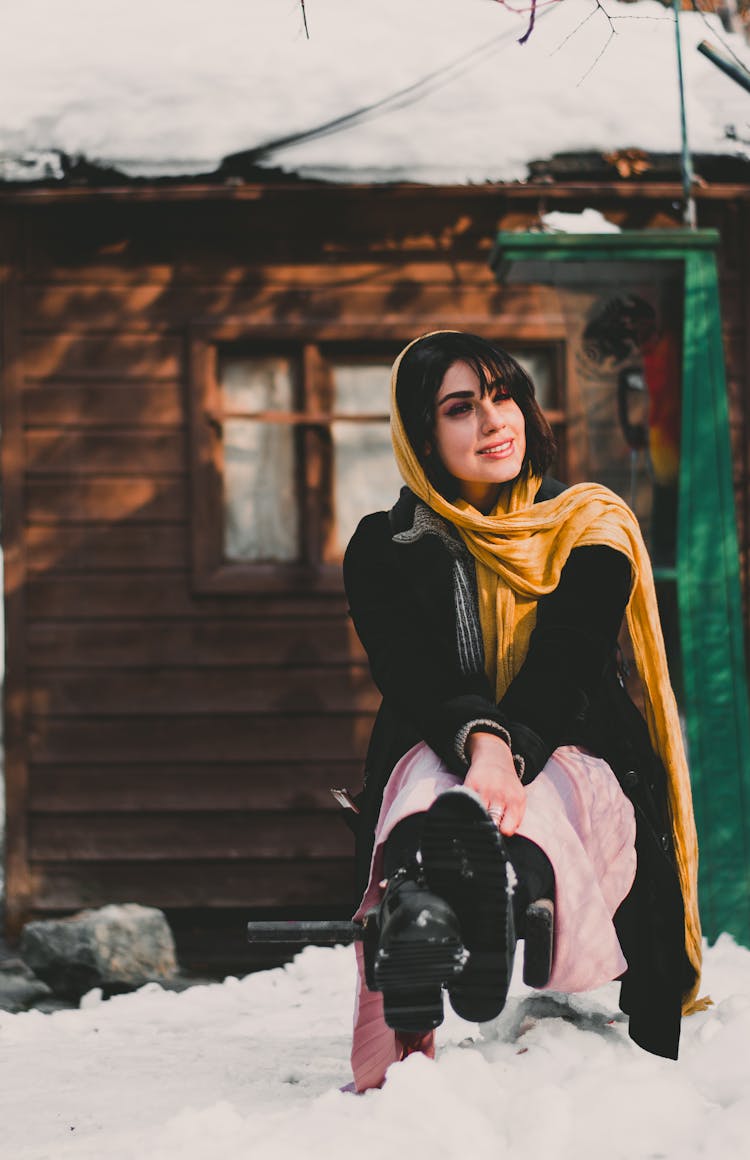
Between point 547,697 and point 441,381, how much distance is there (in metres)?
0.73

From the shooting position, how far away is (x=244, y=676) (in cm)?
629

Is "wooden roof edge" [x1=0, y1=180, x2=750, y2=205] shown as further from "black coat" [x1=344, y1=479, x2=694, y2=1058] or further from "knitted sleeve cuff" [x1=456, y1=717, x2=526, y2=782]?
"knitted sleeve cuff" [x1=456, y1=717, x2=526, y2=782]

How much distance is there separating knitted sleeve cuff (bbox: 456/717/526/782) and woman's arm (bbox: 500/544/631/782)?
0.05 ft

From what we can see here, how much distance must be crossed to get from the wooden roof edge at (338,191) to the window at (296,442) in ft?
2.48

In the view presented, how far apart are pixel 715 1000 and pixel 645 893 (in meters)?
1.10

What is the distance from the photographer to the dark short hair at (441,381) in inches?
102

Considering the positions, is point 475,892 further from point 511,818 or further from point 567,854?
point 567,854

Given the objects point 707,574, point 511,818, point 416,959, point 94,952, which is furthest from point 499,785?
point 707,574

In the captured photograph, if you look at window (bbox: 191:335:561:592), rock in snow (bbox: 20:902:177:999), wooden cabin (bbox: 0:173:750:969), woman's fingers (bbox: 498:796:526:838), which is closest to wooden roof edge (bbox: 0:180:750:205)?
wooden cabin (bbox: 0:173:750:969)

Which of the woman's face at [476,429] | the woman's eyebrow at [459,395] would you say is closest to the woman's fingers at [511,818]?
the woman's face at [476,429]

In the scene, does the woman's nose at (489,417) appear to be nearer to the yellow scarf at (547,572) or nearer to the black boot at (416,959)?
the yellow scarf at (547,572)

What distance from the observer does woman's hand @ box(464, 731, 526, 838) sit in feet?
6.98

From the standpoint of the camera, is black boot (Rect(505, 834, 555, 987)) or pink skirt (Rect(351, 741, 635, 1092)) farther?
pink skirt (Rect(351, 741, 635, 1092))

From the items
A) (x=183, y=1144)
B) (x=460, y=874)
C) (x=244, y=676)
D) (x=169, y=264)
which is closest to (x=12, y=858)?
(x=244, y=676)
